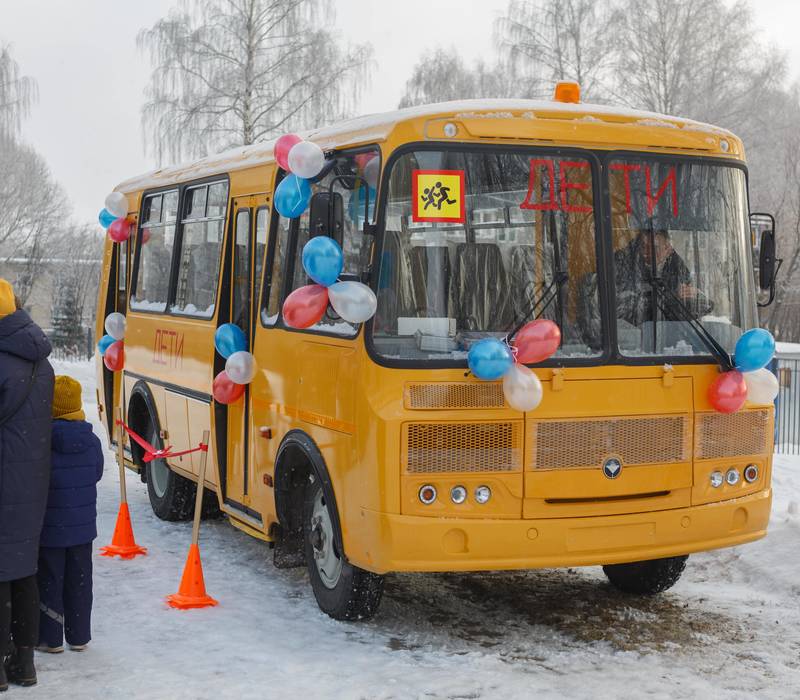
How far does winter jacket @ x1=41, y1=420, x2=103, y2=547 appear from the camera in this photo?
5.79 meters

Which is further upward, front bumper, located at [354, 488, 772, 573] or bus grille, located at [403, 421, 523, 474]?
bus grille, located at [403, 421, 523, 474]

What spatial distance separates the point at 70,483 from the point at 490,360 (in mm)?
2086

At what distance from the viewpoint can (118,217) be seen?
1141cm

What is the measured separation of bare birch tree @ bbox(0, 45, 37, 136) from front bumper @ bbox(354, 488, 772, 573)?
3621 cm

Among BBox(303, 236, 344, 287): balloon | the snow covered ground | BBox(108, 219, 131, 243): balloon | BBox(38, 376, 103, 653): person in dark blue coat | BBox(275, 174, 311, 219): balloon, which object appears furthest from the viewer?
BBox(108, 219, 131, 243): balloon

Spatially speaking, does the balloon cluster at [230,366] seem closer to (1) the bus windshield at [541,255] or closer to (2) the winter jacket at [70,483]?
(1) the bus windshield at [541,255]

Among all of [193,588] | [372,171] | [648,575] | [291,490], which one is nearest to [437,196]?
[372,171]

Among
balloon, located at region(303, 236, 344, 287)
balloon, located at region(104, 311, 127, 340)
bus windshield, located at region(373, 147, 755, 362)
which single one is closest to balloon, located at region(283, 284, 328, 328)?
balloon, located at region(303, 236, 344, 287)

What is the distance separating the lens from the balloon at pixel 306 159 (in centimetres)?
668

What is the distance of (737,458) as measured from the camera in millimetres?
6754

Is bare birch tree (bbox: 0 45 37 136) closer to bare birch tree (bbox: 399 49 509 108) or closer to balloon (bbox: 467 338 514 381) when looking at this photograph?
bare birch tree (bbox: 399 49 509 108)

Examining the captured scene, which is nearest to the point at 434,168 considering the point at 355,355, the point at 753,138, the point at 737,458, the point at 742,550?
the point at 355,355

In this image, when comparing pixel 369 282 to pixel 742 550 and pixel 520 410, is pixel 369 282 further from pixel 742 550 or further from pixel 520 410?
pixel 742 550

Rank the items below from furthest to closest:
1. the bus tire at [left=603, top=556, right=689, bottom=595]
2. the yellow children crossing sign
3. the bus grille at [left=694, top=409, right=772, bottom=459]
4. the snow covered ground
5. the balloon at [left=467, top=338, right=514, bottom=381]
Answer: the bus tire at [left=603, top=556, right=689, bottom=595], the bus grille at [left=694, top=409, right=772, bottom=459], the yellow children crossing sign, the balloon at [left=467, top=338, right=514, bottom=381], the snow covered ground
